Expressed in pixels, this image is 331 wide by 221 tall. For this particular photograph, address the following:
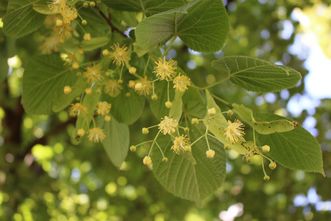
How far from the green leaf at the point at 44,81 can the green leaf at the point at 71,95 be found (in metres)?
0.04

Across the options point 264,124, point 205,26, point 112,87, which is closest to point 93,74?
point 112,87

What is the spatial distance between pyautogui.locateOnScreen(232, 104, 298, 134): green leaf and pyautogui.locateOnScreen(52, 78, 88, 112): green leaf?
0.34 metres

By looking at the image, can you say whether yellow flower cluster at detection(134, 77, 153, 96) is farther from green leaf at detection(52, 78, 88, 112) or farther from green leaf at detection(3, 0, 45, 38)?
green leaf at detection(3, 0, 45, 38)

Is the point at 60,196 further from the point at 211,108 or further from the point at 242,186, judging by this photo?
the point at 211,108

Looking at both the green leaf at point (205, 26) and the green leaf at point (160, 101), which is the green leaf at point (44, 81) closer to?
the green leaf at point (160, 101)

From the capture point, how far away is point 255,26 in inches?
98.3

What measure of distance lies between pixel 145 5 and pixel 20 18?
25 cm

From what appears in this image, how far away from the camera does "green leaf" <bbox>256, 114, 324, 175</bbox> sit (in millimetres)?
960

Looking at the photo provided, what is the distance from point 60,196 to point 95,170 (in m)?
0.34

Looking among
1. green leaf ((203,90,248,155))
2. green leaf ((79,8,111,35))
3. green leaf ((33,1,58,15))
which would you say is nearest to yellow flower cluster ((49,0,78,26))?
green leaf ((33,1,58,15))

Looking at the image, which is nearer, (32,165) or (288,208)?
(288,208)

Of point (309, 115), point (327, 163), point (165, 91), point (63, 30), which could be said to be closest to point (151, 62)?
point (165, 91)

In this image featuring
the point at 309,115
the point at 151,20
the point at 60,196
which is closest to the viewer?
the point at 151,20

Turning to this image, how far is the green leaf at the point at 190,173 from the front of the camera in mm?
1038
